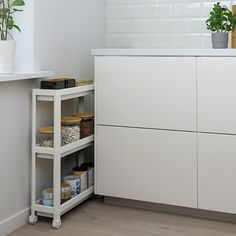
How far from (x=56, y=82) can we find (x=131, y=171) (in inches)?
28.0

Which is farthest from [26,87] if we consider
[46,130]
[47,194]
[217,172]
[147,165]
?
[217,172]

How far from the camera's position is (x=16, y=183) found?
8.18ft

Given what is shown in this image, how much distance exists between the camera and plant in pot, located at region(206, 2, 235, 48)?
8.57 ft

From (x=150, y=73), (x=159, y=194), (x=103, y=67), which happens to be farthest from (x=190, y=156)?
(x=103, y=67)

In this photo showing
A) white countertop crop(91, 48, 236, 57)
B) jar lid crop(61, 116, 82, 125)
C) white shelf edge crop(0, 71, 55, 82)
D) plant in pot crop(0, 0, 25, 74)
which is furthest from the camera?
jar lid crop(61, 116, 82, 125)

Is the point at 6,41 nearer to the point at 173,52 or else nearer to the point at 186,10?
the point at 173,52

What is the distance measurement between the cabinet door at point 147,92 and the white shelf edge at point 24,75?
0.34 meters

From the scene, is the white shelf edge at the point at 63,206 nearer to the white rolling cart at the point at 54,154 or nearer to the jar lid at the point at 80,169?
the white rolling cart at the point at 54,154

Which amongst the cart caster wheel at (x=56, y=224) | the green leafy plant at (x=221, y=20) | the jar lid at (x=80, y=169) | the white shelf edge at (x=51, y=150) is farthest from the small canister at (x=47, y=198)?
the green leafy plant at (x=221, y=20)

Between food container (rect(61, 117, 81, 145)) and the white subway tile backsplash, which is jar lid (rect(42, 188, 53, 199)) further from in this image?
the white subway tile backsplash

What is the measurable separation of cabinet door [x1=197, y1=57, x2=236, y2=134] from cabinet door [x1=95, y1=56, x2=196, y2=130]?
5cm

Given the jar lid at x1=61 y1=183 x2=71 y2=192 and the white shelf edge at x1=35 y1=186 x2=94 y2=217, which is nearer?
the white shelf edge at x1=35 y1=186 x2=94 y2=217

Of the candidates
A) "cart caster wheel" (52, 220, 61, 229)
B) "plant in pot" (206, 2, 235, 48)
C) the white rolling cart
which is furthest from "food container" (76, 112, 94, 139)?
"plant in pot" (206, 2, 235, 48)

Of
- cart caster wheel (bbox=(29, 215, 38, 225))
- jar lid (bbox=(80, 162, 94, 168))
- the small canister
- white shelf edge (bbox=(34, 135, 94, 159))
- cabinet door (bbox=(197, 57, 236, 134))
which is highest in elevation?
cabinet door (bbox=(197, 57, 236, 134))
